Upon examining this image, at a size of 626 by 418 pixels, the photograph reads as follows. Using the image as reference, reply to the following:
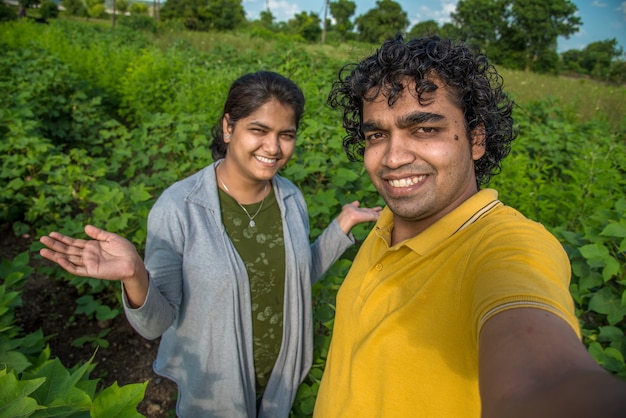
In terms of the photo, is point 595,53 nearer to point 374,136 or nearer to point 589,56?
point 589,56

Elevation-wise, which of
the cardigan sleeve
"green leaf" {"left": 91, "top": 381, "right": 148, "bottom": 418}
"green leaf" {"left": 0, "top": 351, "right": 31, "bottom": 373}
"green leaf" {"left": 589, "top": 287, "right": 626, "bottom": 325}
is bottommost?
"green leaf" {"left": 0, "top": 351, "right": 31, "bottom": 373}

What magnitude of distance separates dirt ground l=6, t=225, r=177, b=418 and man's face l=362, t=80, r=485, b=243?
7.69 feet

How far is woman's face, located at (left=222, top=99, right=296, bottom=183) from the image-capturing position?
172cm

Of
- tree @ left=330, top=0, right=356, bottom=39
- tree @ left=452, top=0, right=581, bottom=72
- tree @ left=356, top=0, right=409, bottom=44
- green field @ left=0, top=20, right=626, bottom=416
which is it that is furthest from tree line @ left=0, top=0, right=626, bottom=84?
green field @ left=0, top=20, right=626, bottom=416

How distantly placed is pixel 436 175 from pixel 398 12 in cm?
6535

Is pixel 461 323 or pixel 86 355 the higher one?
pixel 461 323

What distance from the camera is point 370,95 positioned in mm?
1162

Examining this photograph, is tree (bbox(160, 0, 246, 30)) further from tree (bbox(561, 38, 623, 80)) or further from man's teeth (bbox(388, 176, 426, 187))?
man's teeth (bbox(388, 176, 426, 187))

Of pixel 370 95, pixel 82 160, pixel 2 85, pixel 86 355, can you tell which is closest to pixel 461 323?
pixel 370 95

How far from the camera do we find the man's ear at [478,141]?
1.18 metres

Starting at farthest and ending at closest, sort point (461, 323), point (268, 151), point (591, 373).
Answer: point (268, 151) < point (461, 323) < point (591, 373)

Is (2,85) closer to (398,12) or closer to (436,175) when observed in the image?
(436,175)

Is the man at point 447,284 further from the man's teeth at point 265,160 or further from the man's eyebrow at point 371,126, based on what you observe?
the man's teeth at point 265,160

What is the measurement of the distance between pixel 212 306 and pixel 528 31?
147 ft
